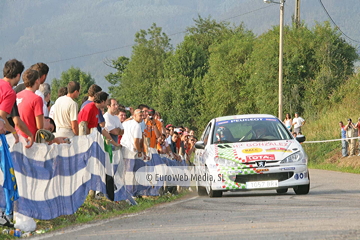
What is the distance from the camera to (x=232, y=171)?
46.6ft

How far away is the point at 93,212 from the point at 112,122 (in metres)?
3.26

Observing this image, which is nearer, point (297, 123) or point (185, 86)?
point (297, 123)

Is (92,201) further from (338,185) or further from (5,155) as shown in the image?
(338,185)

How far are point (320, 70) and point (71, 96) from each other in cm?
3858

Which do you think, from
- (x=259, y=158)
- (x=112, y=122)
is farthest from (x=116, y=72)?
(x=259, y=158)

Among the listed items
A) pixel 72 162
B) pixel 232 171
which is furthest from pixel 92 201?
pixel 232 171

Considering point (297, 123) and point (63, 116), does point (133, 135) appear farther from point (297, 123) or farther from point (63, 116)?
point (297, 123)

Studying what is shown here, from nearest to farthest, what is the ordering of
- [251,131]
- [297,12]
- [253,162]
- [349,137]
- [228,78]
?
1. [253,162]
2. [251,131]
3. [349,137]
4. [297,12]
5. [228,78]

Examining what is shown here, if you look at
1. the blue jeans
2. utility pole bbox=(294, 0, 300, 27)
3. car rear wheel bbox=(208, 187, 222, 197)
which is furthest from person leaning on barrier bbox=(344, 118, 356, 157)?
utility pole bbox=(294, 0, 300, 27)

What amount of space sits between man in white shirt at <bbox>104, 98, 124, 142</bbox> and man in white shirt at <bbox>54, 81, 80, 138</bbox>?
1735 mm

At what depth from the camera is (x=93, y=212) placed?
1143 cm

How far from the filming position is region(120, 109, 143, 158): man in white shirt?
47.9 feet

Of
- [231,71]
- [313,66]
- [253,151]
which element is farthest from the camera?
[231,71]

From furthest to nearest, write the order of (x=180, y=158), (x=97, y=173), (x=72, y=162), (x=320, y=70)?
(x=320, y=70) < (x=180, y=158) < (x=97, y=173) < (x=72, y=162)
